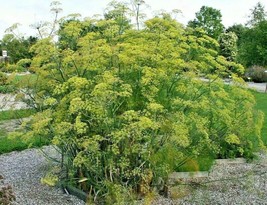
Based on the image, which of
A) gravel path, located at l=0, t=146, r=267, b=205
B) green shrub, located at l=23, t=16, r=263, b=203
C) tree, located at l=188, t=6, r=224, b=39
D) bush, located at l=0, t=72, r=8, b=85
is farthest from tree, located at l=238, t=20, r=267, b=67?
bush, located at l=0, t=72, r=8, b=85

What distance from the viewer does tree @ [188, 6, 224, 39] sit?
30995mm

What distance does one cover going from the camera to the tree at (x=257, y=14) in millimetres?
27250

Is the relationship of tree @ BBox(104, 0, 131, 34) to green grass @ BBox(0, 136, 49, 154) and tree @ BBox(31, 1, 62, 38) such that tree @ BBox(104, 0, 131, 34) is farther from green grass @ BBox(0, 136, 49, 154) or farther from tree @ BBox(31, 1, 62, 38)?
green grass @ BBox(0, 136, 49, 154)

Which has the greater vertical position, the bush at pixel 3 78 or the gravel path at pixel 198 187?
the bush at pixel 3 78

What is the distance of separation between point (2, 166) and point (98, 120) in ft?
7.37

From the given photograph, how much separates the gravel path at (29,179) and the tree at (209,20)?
2526 centimetres

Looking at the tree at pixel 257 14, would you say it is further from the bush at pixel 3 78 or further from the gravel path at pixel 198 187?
the bush at pixel 3 78

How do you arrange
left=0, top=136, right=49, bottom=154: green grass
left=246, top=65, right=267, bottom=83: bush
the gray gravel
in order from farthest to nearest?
1. left=246, top=65, right=267, bottom=83: bush
2. left=0, top=136, right=49, bottom=154: green grass
3. the gray gravel

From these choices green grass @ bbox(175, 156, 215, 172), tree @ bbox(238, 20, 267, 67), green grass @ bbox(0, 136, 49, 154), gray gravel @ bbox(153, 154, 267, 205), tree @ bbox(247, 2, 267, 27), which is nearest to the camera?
gray gravel @ bbox(153, 154, 267, 205)

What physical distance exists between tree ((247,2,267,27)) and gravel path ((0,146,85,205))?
23.5 metres

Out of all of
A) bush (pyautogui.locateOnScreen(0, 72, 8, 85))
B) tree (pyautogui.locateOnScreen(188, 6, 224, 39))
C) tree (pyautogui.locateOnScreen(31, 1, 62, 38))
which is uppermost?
tree (pyautogui.locateOnScreen(188, 6, 224, 39))

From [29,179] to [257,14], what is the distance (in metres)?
25.1

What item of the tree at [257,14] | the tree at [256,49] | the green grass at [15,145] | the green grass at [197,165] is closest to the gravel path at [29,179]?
the green grass at [15,145]

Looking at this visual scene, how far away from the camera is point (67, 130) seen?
3.82 metres
